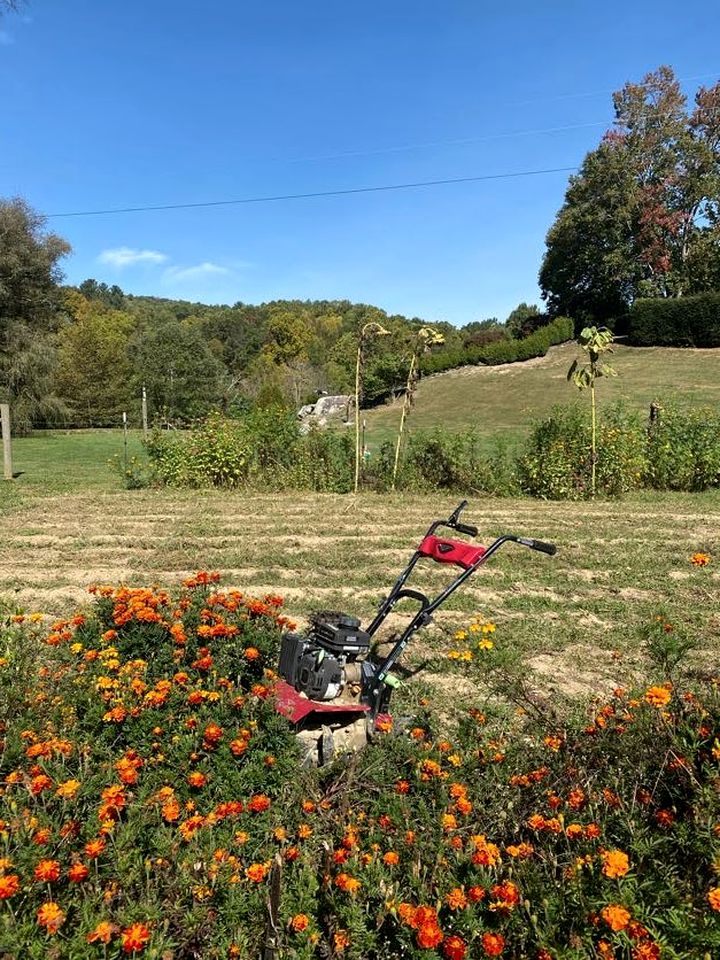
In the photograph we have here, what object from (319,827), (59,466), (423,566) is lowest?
(423,566)

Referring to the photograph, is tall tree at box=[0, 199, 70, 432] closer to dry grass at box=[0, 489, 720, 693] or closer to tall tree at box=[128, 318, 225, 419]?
tall tree at box=[128, 318, 225, 419]

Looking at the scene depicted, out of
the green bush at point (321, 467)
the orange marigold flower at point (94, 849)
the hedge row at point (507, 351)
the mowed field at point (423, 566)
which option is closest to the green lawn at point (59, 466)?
the mowed field at point (423, 566)

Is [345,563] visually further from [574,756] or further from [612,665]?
[574,756]

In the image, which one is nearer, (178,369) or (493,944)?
(493,944)

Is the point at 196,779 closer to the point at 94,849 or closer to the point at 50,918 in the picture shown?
the point at 94,849

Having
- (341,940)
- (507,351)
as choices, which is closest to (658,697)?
(341,940)

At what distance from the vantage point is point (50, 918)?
1220 mm

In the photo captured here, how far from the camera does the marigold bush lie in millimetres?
1289

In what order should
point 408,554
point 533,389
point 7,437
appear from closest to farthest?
point 408,554, point 7,437, point 533,389

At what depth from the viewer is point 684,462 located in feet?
34.8

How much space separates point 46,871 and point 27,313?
3560cm

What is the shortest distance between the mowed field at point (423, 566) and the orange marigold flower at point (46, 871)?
2.56m

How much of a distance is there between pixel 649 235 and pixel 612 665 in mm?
38900

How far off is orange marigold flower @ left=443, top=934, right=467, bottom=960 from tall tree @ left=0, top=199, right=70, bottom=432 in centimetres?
3069
